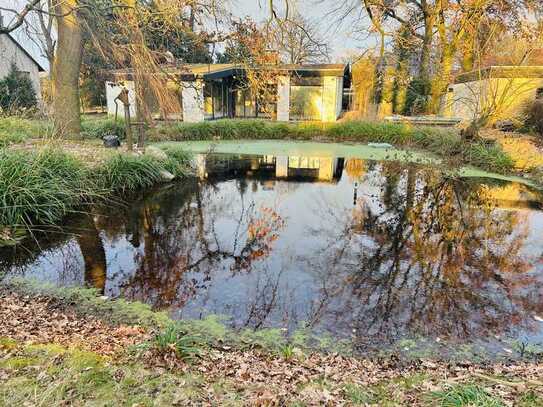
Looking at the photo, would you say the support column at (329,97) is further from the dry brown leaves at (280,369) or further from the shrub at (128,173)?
the dry brown leaves at (280,369)

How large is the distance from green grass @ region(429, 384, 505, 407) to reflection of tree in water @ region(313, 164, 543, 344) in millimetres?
981

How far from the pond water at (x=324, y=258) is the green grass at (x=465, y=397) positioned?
0.85 metres

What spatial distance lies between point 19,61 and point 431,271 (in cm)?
2016

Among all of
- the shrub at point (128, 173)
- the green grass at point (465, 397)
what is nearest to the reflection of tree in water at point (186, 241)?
the shrub at point (128, 173)

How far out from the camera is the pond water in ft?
10.7

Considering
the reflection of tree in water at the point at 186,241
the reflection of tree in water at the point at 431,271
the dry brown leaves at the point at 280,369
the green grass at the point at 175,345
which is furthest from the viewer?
the reflection of tree in water at the point at 186,241

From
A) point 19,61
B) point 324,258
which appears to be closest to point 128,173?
point 324,258

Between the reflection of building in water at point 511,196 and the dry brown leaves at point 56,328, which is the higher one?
the reflection of building in water at point 511,196

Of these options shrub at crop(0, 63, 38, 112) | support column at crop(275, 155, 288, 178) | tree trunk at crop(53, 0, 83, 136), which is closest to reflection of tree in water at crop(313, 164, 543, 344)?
support column at crop(275, 155, 288, 178)

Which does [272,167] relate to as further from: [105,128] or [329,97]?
[329,97]

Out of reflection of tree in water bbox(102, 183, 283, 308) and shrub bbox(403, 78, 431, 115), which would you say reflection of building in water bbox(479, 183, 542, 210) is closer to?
reflection of tree in water bbox(102, 183, 283, 308)

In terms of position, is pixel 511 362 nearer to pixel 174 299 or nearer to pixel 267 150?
pixel 174 299

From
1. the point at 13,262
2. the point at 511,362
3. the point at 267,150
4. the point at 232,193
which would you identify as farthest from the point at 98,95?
the point at 511,362

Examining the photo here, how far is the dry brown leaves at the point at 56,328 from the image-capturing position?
2463 mm
